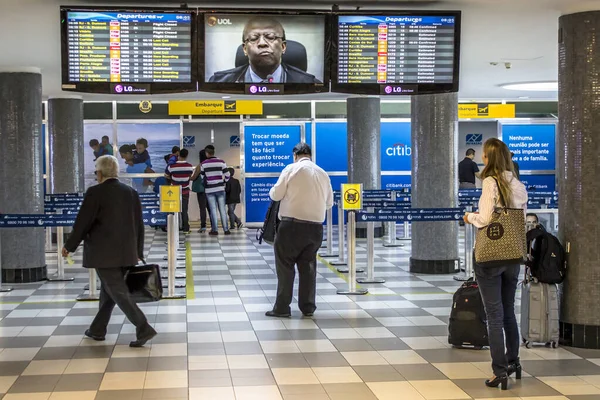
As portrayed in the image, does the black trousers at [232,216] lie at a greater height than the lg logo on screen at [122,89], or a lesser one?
lesser

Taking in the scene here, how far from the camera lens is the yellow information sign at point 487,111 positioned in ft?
76.6

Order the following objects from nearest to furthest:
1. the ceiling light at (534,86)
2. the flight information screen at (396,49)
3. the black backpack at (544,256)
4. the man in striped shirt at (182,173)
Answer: the black backpack at (544,256) → the flight information screen at (396,49) → the ceiling light at (534,86) → the man in striped shirt at (182,173)

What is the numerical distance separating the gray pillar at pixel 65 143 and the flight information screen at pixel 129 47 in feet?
35.6

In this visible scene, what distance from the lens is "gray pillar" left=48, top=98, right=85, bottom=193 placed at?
18.4m

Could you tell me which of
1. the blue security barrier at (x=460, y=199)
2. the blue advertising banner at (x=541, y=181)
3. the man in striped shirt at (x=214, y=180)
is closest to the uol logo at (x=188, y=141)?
the man in striped shirt at (x=214, y=180)

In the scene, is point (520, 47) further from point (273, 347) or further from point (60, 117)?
point (60, 117)

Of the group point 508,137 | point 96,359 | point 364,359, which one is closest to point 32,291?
point 96,359

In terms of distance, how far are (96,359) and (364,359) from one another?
84.9 inches

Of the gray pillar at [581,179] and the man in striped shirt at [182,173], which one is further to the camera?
the man in striped shirt at [182,173]

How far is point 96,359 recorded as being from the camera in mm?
7277

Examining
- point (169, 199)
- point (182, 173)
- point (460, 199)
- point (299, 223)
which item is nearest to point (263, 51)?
point (299, 223)

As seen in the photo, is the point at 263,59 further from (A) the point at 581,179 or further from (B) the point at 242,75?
(A) the point at 581,179

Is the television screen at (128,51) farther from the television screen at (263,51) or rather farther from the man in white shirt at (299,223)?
the man in white shirt at (299,223)

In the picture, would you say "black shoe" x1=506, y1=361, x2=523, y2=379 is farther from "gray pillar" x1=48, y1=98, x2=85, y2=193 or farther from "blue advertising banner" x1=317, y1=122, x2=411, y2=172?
"blue advertising banner" x1=317, y1=122, x2=411, y2=172
